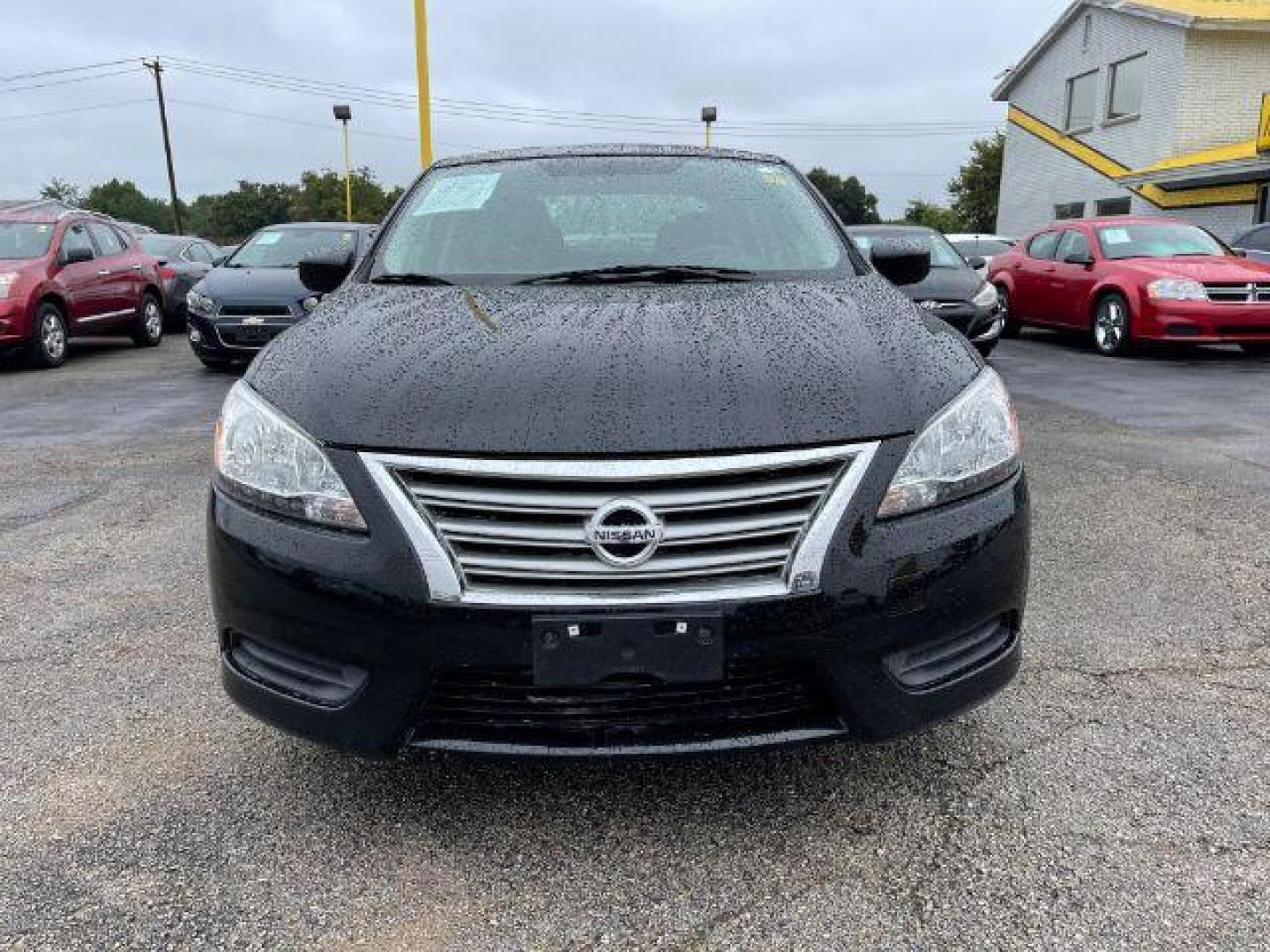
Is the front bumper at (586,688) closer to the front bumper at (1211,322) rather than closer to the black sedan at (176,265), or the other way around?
the front bumper at (1211,322)

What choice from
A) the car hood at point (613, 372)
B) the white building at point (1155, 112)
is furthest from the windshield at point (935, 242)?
the white building at point (1155, 112)

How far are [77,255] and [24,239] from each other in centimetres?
53

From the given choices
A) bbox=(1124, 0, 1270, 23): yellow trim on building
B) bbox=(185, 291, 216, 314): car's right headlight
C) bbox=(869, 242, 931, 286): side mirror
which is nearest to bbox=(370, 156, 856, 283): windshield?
bbox=(869, 242, 931, 286): side mirror

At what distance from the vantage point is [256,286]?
9477 millimetres

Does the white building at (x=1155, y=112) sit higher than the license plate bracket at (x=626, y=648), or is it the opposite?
the white building at (x=1155, y=112)

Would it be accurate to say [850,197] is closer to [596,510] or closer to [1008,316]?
[1008,316]

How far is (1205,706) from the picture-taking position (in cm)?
279

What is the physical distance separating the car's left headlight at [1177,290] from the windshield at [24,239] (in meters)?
12.0

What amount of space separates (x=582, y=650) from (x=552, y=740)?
0.22 meters

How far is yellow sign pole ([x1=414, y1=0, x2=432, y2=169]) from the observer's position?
13.9 m

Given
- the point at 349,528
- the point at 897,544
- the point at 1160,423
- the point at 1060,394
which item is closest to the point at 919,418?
the point at 897,544

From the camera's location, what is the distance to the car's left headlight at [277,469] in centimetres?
205

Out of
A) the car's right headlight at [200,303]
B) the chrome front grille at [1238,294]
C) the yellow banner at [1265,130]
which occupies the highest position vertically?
the yellow banner at [1265,130]

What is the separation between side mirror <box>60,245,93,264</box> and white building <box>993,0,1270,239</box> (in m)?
19.5
